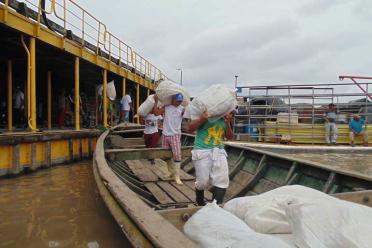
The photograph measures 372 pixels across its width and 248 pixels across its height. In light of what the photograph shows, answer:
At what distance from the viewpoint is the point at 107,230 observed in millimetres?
4066

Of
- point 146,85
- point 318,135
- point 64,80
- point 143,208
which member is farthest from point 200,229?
point 146,85

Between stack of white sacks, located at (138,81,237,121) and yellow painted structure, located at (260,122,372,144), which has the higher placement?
stack of white sacks, located at (138,81,237,121)

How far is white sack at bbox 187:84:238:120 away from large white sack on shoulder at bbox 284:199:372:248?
172 cm

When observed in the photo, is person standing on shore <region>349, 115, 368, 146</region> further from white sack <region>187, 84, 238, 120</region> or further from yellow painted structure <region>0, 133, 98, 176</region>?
white sack <region>187, 84, 238, 120</region>

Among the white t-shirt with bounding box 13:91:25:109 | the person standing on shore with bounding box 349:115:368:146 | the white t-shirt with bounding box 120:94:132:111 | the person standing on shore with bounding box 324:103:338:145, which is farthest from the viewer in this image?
the person standing on shore with bounding box 324:103:338:145

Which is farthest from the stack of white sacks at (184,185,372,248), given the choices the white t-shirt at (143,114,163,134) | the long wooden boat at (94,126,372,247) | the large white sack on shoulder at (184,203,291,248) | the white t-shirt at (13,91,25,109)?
the white t-shirt at (13,91,25,109)

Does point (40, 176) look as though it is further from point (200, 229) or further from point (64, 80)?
point (64, 80)

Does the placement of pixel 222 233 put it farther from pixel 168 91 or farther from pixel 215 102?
pixel 168 91

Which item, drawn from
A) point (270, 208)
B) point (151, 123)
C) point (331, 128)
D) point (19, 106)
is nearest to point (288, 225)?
point (270, 208)

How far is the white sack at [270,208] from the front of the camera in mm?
1910

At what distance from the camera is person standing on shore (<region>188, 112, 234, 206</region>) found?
3518 millimetres

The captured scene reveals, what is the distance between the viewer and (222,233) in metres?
1.74

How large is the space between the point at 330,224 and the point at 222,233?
1.63ft

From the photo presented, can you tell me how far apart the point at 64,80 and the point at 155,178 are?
11.8 metres
